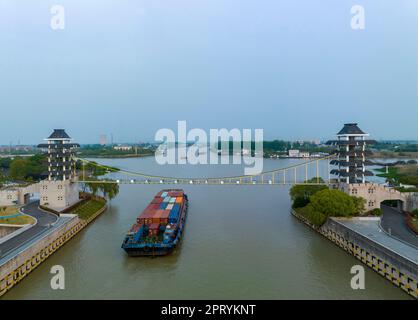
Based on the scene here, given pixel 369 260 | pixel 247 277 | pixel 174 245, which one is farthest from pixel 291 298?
pixel 174 245

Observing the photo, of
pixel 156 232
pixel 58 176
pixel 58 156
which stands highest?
pixel 58 156

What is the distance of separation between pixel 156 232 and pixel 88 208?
1124 cm

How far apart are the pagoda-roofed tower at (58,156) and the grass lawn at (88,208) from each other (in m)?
2.88

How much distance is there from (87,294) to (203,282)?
5.39 meters

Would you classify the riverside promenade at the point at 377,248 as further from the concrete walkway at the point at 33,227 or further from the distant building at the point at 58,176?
the distant building at the point at 58,176

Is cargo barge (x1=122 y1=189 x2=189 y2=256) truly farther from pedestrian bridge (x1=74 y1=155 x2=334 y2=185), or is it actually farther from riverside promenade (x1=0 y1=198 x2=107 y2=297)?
riverside promenade (x1=0 y1=198 x2=107 y2=297)

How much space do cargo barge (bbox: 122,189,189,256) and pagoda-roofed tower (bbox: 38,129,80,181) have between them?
8.56 metres

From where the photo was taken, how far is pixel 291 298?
1502cm

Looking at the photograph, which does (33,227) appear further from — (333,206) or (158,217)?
(333,206)

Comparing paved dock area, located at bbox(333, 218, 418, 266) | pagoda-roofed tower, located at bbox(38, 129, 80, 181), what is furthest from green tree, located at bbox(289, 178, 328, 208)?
pagoda-roofed tower, located at bbox(38, 129, 80, 181)

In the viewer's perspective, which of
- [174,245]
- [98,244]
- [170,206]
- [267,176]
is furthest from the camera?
[267,176]

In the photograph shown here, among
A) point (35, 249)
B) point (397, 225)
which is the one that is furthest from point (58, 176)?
point (397, 225)

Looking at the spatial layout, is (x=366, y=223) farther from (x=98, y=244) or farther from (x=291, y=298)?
(x=98, y=244)

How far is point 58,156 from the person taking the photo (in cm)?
2969
